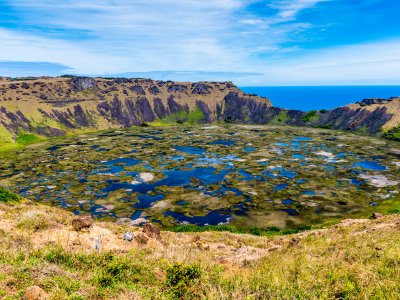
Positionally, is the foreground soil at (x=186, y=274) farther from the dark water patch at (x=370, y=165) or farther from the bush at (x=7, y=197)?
the dark water patch at (x=370, y=165)

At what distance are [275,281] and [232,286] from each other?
254 cm

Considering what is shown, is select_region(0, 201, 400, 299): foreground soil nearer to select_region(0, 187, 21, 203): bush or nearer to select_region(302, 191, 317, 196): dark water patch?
select_region(0, 187, 21, 203): bush

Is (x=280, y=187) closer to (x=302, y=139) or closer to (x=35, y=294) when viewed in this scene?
(x=35, y=294)

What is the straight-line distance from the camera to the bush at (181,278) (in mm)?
17359

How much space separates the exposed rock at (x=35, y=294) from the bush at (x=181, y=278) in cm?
668

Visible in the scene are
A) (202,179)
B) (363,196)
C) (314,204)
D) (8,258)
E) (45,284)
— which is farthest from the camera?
(202,179)

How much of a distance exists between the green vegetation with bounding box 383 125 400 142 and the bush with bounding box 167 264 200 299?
20122cm

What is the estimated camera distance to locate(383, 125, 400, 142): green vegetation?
184125 mm

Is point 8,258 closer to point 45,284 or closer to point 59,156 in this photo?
point 45,284

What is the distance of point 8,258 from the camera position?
64.5ft

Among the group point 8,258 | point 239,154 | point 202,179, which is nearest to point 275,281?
point 8,258

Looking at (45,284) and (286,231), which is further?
(286,231)

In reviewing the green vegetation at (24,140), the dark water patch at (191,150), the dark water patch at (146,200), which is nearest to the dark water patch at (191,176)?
the dark water patch at (146,200)

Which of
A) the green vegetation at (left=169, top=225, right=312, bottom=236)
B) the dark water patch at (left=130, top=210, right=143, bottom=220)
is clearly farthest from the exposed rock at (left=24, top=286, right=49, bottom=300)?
the dark water patch at (left=130, top=210, right=143, bottom=220)
